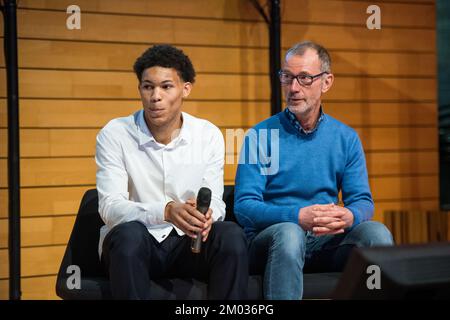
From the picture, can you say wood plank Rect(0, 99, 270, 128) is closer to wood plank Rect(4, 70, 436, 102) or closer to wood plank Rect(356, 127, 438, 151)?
wood plank Rect(4, 70, 436, 102)

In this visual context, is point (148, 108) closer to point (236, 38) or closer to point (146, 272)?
point (146, 272)

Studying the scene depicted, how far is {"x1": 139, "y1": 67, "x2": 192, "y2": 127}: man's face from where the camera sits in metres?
2.30

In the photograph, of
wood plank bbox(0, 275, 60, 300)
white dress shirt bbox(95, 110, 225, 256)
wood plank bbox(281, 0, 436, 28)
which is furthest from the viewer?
wood plank bbox(281, 0, 436, 28)

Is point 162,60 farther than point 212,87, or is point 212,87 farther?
point 212,87

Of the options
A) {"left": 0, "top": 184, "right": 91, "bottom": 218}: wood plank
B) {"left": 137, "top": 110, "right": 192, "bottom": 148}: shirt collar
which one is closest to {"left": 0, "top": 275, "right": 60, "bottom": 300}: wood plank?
{"left": 0, "top": 184, "right": 91, "bottom": 218}: wood plank

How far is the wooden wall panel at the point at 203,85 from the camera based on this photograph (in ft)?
10.8

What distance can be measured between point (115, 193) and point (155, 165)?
212 mm

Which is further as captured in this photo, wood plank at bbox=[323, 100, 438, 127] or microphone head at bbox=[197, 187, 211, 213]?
wood plank at bbox=[323, 100, 438, 127]

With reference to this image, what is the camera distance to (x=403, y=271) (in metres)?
1.10

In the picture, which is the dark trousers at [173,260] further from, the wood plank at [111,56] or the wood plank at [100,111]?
the wood plank at [111,56]

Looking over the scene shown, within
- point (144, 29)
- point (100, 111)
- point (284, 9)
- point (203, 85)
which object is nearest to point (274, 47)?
point (284, 9)

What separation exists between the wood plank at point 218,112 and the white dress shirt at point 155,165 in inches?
41.4

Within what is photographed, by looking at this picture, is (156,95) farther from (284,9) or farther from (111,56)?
(284,9)

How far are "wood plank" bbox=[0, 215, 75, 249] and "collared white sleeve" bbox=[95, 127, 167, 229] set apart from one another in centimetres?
118
